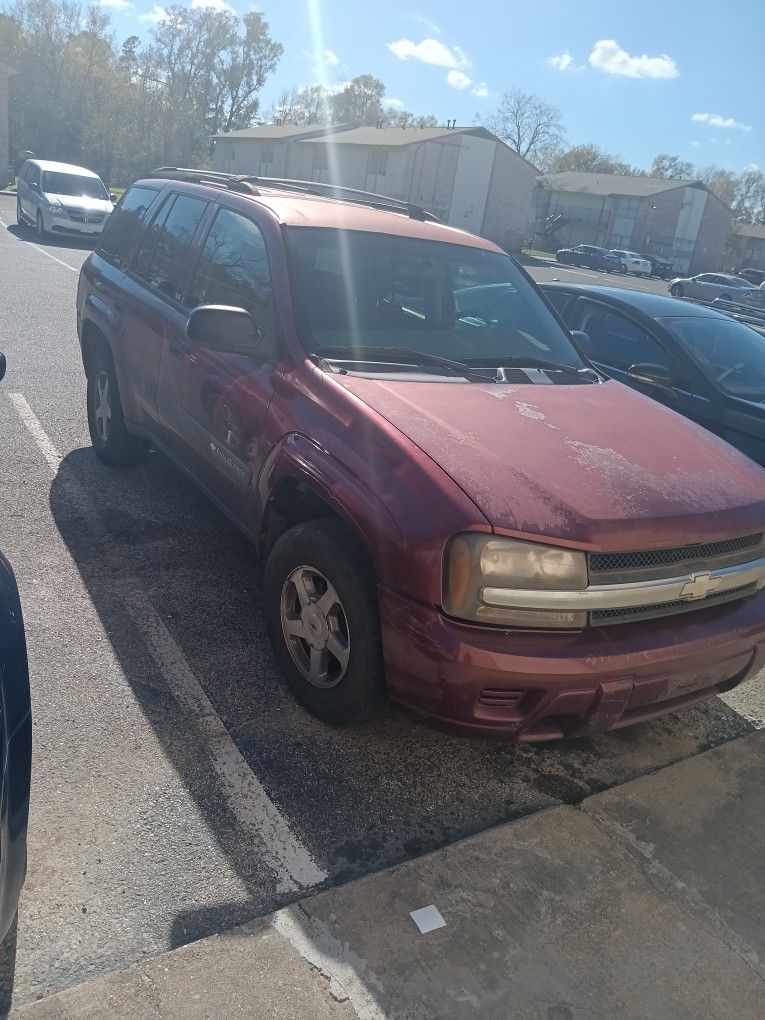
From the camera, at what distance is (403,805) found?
300 cm

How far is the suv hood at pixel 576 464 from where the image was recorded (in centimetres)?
273

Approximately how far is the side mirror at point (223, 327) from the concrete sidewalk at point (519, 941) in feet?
7.11

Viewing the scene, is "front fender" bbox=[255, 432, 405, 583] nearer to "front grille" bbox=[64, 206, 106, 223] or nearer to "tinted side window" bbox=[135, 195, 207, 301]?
"tinted side window" bbox=[135, 195, 207, 301]

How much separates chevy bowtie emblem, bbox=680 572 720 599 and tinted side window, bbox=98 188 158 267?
399 cm

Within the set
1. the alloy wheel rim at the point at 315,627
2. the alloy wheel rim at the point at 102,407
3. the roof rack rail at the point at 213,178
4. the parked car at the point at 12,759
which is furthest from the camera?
the alloy wheel rim at the point at 102,407

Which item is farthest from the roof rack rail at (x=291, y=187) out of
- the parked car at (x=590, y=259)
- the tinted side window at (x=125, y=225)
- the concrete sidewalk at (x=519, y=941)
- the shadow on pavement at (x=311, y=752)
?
the parked car at (x=590, y=259)

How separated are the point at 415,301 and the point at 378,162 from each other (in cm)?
5322

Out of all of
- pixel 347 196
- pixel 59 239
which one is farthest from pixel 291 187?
pixel 59 239

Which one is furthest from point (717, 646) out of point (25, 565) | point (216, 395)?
point (25, 565)

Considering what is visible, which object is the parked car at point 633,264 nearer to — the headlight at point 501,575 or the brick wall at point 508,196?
the brick wall at point 508,196

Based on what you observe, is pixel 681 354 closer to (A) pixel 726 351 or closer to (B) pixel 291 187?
(A) pixel 726 351

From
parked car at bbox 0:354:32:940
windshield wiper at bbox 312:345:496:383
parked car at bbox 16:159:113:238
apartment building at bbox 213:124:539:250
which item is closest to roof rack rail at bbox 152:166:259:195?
windshield wiper at bbox 312:345:496:383

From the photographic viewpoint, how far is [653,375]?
19.2 feet

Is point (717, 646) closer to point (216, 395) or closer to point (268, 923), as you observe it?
point (268, 923)
